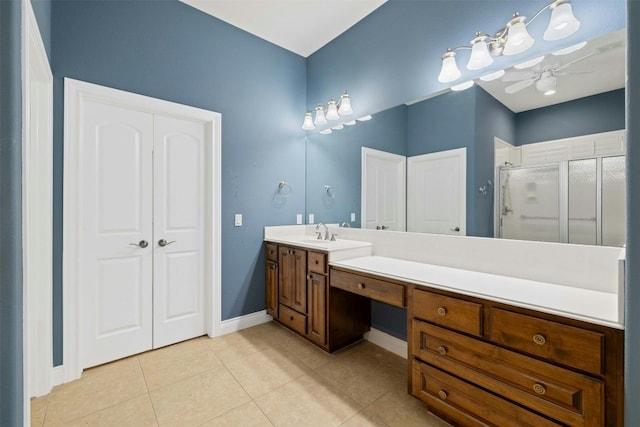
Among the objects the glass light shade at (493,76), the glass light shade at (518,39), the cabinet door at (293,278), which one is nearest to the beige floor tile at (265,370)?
the cabinet door at (293,278)

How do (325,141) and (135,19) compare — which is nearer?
(135,19)

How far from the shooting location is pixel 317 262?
226 cm

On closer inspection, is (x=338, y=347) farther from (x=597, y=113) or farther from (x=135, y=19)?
(x=135, y=19)

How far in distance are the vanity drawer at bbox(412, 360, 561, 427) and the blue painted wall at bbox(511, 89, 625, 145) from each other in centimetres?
140

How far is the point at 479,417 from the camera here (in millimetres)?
1328

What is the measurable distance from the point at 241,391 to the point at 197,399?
270mm

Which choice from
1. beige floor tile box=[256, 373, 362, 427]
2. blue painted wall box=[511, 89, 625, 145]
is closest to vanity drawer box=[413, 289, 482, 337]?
beige floor tile box=[256, 373, 362, 427]

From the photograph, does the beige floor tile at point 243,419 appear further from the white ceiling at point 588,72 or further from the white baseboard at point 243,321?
the white ceiling at point 588,72

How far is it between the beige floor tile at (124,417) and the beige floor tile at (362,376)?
1.10 m

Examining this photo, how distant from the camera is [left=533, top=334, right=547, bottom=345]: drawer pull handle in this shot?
112 cm

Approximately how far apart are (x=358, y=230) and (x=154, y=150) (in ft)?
6.41

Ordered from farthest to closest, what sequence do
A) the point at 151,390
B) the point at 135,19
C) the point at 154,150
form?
the point at 154,150 → the point at 135,19 → the point at 151,390

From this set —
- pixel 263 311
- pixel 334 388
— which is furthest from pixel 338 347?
pixel 263 311

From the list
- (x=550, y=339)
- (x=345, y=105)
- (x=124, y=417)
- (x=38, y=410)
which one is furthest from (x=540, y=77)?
(x=38, y=410)
